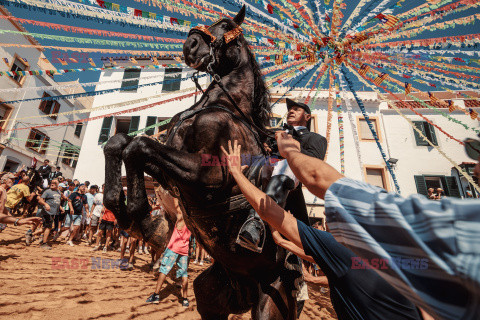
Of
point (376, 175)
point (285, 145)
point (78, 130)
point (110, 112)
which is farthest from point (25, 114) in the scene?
point (376, 175)

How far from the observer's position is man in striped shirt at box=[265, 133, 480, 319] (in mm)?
539

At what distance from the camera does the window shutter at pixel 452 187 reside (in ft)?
47.6

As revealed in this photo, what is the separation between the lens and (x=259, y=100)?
2.74 meters

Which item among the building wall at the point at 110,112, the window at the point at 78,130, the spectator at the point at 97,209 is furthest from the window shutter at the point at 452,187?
the window at the point at 78,130

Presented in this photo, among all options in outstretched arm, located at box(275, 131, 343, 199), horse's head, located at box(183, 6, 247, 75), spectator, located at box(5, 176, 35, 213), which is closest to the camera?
outstretched arm, located at box(275, 131, 343, 199)

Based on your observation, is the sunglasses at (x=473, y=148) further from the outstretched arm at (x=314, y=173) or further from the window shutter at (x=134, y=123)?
the window shutter at (x=134, y=123)

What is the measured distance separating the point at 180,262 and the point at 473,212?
5987 millimetres

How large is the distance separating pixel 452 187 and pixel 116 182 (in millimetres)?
18532

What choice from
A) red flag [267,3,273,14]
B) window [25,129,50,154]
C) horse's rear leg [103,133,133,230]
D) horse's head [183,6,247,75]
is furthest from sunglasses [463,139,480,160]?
window [25,129,50,154]

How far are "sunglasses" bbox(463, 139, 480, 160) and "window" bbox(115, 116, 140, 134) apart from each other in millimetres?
18052

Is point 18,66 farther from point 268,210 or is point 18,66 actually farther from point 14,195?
point 268,210

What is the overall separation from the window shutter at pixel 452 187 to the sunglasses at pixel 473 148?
1714 centimetres

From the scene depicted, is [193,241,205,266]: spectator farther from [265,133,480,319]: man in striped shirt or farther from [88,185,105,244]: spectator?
[265,133,480,319]: man in striped shirt

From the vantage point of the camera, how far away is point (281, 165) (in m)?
2.07
